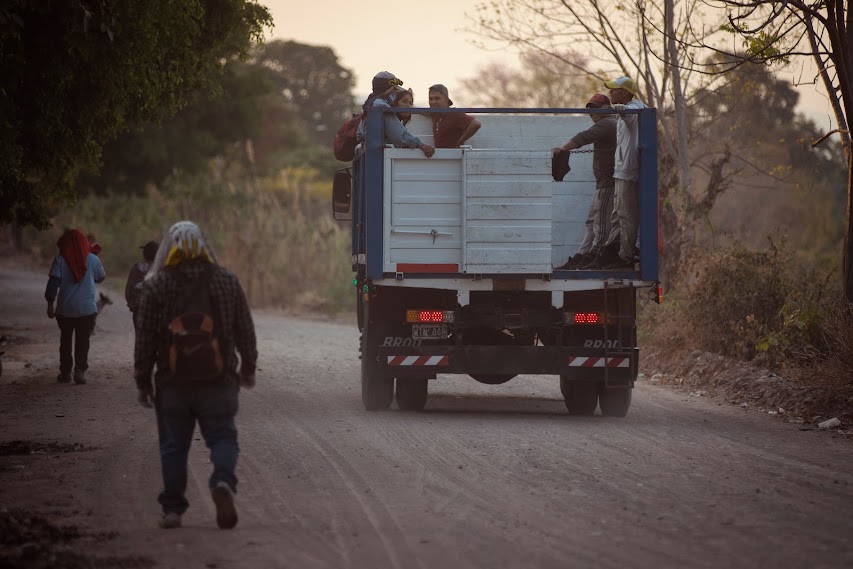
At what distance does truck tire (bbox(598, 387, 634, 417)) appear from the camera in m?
12.7

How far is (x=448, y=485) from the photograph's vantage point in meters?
8.47

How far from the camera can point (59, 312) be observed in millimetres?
15383

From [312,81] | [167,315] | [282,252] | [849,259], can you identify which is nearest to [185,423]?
[167,315]

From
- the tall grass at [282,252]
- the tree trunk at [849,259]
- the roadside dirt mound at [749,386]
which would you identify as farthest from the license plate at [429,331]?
the tall grass at [282,252]

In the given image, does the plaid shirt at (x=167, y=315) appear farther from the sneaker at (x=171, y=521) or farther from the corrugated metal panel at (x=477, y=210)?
the corrugated metal panel at (x=477, y=210)

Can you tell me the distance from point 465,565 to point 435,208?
6248 millimetres

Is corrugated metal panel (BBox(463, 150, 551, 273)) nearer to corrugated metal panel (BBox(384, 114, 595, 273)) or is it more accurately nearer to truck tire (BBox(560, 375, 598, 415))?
corrugated metal panel (BBox(384, 114, 595, 273))

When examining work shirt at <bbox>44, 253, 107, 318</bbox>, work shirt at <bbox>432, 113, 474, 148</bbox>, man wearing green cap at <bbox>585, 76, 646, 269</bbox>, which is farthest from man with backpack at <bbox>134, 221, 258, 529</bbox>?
work shirt at <bbox>44, 253, 107, 318</bbox>

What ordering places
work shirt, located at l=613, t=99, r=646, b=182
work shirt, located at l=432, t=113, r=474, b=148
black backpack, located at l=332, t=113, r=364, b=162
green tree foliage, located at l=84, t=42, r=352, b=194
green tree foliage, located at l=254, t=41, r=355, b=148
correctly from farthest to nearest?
green tree foliage, located at l=254, t=41, r=355, b=148 < green tree foliage, located at l=84, t=42, r=352, b=194 < black backpack, located at l=332, t=113, r=364, b=162 < work shirt, located at l=432, t=113, r=474, b=148 < work shirt, located at l=613, t=99, r=646, b=182

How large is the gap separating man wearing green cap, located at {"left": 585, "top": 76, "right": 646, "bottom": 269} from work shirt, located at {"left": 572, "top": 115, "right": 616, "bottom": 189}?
0.34ft

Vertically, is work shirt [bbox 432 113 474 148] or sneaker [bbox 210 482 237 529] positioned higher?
work shirt [bbox 432 113 474 148]

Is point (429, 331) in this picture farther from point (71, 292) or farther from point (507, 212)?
point (71, 292)

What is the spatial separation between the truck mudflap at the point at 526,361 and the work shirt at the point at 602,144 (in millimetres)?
1655

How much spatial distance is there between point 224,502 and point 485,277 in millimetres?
5616
